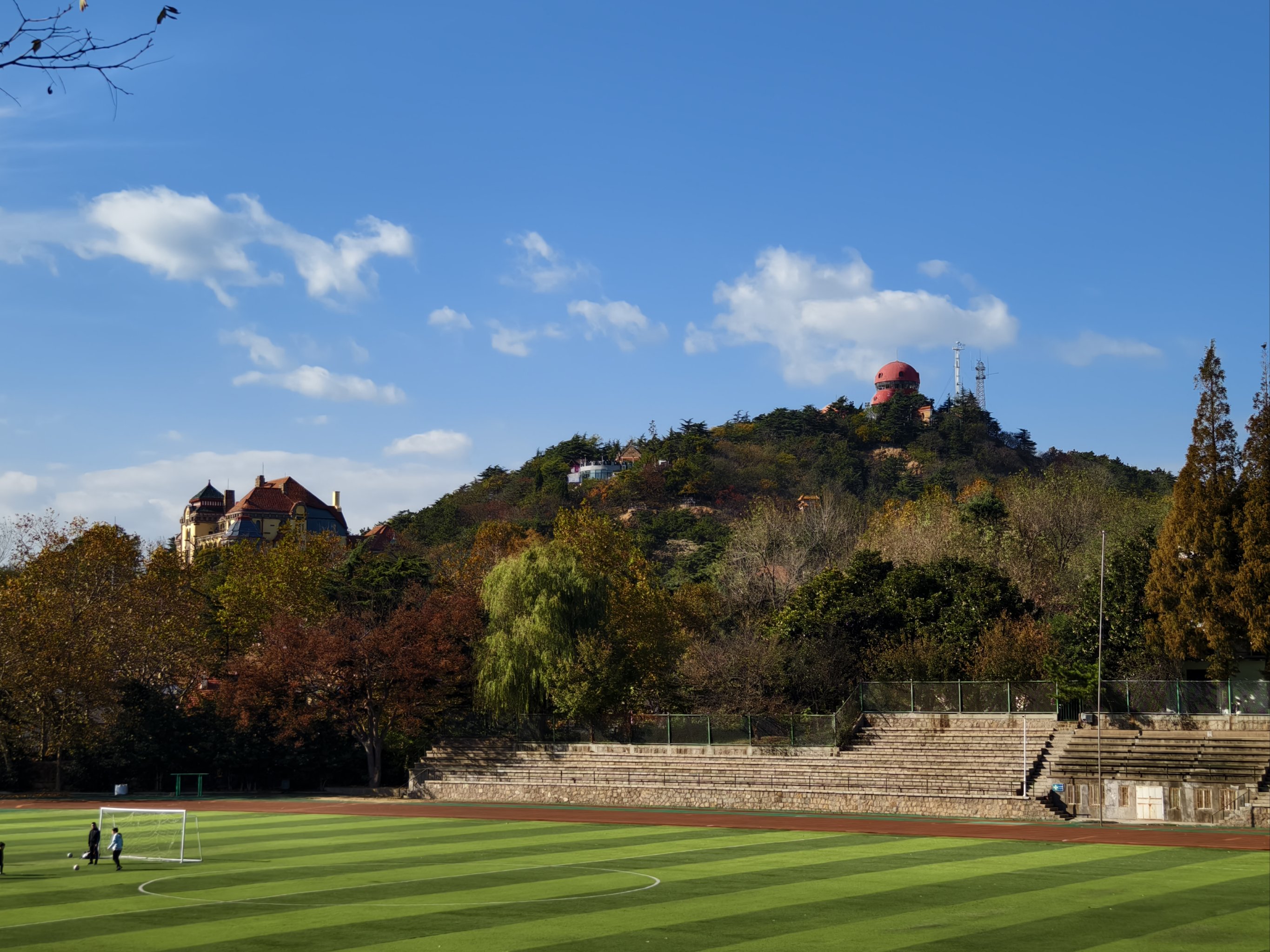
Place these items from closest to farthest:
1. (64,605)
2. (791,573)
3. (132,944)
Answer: (132,944) < (64,605) < (791,573)

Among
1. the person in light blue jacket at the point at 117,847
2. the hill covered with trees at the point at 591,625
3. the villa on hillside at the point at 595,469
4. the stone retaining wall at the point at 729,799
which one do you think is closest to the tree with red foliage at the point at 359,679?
the hill covered with trees at the point at 591,625

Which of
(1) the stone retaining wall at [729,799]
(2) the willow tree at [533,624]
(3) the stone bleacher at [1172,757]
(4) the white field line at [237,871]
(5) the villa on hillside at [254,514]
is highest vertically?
(5) the villa on hillside at [254,514]

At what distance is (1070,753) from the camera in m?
42.8

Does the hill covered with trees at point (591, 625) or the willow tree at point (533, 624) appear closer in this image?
the hill covered with trees at point (591, 625)

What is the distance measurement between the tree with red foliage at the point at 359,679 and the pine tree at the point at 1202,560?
29570 millimetres

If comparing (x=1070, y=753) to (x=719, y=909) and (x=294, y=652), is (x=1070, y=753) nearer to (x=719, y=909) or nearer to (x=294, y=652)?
(x=719, y=909)

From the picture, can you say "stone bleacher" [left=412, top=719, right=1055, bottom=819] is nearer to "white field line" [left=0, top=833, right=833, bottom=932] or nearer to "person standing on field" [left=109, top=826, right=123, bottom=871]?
"white field line" [left=0, top=833, right=833, bottom=932]

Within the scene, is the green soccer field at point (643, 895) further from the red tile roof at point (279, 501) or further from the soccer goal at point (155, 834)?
the red tile roof at point (279, 501)

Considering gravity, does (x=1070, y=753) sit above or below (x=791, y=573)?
below

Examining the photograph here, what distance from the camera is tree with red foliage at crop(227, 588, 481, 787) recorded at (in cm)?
5609

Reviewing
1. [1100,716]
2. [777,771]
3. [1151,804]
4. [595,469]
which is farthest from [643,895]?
[595,469]

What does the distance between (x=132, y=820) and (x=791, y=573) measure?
141 feet

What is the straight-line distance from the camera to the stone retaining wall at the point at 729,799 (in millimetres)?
41250

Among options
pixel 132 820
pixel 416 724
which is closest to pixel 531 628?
pixel 416 724
